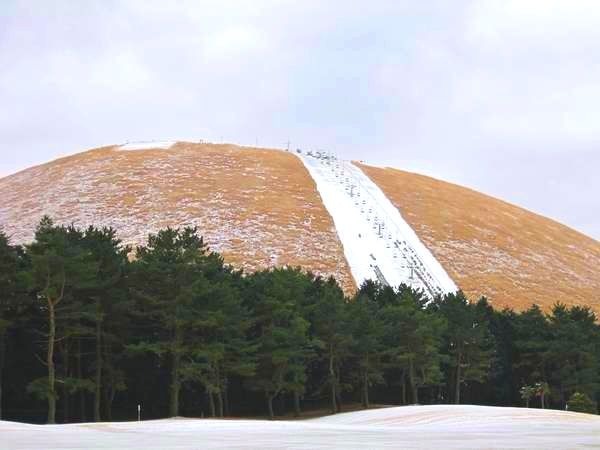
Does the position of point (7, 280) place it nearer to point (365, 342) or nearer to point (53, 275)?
point (53, 275)

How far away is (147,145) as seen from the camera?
483 feet

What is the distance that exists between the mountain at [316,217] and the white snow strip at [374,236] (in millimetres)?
260

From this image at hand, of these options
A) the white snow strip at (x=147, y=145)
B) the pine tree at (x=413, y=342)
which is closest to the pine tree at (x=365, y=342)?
the pine tree at (x=413, y=342)

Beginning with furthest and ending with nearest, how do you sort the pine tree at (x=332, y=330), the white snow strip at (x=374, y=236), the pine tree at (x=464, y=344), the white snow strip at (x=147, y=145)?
the white snow strip at (x=147, y=145) < the white snow strip at (x=374, y=236) < the pine tree at (x=464, y=344) < the pine tree at (x=332, y=330)

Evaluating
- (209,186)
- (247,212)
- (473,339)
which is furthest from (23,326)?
(209,186)

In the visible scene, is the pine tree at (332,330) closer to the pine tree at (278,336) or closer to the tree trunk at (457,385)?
the pine tree at (278,336)

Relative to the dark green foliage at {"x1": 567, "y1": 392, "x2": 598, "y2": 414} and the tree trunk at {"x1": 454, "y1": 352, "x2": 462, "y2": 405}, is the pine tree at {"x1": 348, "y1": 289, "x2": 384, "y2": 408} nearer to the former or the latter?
the tree trunk at {"x1": 454, "y1": 352, "x2": 462, "y2": 405}

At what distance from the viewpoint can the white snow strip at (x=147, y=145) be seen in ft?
474

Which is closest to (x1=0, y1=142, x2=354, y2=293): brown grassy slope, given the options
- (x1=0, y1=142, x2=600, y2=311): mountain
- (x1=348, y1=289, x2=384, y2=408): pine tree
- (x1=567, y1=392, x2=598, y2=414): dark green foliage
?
(x1=0, y1=142, x2=600, y2=311): mountain

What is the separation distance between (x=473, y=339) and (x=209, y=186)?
2588 inches

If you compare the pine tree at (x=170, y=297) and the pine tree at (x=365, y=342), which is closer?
the pine tree at (x=170, y=297)

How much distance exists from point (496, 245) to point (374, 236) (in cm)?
2277

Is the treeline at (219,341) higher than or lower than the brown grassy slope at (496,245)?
lower

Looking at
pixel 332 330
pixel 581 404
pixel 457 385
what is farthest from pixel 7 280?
pixel 581 404
